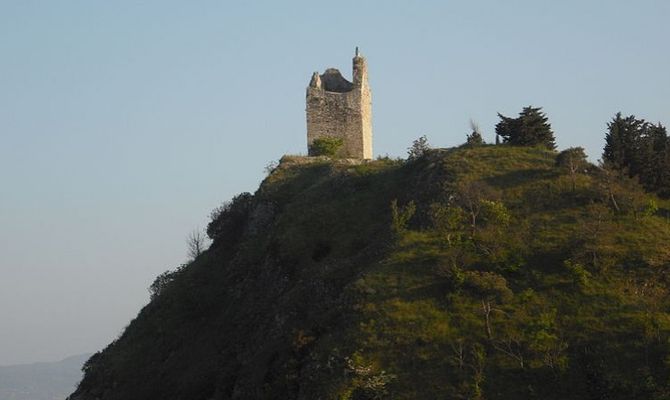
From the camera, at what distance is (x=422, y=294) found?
37.2 metres

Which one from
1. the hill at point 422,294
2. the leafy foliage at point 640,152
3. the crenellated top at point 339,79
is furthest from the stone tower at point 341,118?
the leafy foliage at point 640,152

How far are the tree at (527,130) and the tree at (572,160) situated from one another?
6175 mm

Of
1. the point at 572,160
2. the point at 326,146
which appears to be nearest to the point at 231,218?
the point at 326,146

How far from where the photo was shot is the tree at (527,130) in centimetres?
5456

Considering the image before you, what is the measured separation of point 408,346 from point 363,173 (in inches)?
832

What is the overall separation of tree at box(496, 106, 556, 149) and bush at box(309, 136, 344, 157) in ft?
40.4

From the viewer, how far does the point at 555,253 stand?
3925 centimetres

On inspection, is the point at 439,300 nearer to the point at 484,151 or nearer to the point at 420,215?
the point at 420,215

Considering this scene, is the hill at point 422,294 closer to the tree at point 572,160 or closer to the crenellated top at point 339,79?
the tree at point 572,160

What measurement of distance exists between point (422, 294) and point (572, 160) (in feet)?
46.7

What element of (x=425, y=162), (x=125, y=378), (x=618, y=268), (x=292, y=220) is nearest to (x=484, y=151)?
(x=425, y=162)

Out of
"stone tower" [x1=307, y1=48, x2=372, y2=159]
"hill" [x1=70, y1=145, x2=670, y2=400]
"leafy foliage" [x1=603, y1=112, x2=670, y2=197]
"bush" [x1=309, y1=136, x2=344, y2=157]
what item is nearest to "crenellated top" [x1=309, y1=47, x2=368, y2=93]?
"stone tower" [x1=307, y1=48, x2=372, y2=159]

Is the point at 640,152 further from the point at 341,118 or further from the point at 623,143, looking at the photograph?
the point at 341,118

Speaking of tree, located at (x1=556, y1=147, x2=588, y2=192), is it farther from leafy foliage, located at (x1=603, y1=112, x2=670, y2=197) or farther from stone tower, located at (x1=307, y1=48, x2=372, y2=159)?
stone tower, located at (x1=307, y1=48, x2=372, y2=159)
